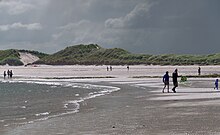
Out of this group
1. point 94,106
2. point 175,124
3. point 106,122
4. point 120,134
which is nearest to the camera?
point 120,134

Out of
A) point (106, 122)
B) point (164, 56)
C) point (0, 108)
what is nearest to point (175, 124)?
point (106, 122)

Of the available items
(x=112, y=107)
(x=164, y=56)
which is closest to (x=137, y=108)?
(x=112, y=107)

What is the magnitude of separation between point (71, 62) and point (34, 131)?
178 metres

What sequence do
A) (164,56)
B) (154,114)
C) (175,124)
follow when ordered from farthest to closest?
(164,56) < (154,114) < (175,124)

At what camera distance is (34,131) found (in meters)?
16.7

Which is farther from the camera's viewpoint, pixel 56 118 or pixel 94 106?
pixel 94 106

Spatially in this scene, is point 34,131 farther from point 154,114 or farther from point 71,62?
point 71,62

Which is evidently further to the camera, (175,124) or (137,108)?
(137,108)

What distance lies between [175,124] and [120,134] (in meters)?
2.50

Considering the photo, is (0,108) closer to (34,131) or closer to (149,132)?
(34,131)

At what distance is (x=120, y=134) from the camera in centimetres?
1488

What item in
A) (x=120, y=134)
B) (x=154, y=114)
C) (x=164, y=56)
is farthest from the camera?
(x=164, y=56)

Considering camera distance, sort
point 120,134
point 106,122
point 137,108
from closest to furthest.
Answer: point 120,134 < point 106,122 < point 137,108

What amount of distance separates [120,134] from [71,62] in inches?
7072
